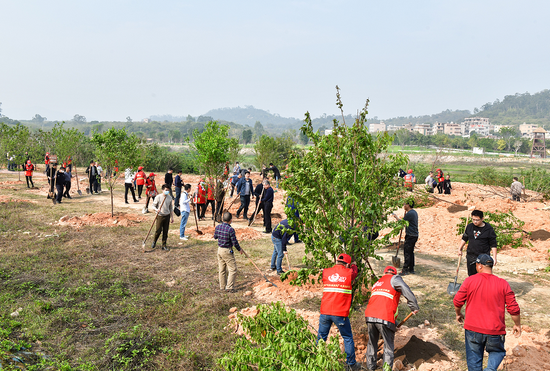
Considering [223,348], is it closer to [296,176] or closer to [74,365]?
[74,365]

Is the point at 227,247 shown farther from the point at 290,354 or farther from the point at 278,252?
the point at 290,354

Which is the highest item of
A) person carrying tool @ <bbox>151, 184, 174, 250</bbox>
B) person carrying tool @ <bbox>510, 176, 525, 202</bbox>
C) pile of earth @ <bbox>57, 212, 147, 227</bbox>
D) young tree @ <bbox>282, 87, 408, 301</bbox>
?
young tree @ <bbox>282, 87, 408, 301</bbox>

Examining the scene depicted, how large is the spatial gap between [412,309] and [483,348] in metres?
0.93

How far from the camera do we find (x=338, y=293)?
16.3 ft

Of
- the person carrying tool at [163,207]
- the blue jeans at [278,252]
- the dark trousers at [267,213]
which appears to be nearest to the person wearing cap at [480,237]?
the blue jeans at [278,252]

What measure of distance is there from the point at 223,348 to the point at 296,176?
3.05m

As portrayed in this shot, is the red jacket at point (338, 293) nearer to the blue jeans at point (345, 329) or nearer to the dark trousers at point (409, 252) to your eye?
the blue jeans at point (345, 329)

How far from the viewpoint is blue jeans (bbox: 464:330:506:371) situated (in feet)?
14.4

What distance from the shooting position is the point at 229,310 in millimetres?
7051

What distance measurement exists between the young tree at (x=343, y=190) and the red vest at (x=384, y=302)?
56 centimetres

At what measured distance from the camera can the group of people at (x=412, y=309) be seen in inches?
174

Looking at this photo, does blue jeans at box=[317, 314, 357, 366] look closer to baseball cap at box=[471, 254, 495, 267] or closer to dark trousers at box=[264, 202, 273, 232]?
baseball cap at box=[471, 254, 495, 267]

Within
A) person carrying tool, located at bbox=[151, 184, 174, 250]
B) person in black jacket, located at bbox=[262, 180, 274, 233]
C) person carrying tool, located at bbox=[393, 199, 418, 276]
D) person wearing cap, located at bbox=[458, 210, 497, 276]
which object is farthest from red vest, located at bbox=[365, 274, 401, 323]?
person in black jacket, located at bbox=[262, 180, 274, 233]

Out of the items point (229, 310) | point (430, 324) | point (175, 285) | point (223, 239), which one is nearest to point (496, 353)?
point (430, 324)
